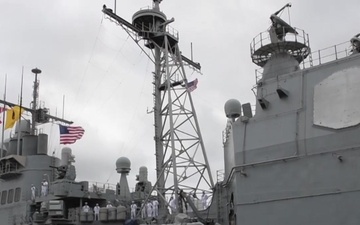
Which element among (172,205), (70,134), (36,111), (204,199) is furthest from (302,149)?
(36,111)

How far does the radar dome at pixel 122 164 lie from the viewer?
2667cm

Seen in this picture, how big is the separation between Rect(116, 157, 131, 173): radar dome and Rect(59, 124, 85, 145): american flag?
2503 mm

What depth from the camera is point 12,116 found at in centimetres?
2719

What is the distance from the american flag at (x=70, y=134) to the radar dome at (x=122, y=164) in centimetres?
250

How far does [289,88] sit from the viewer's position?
15.5 m

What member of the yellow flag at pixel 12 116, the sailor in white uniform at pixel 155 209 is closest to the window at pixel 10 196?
the yellow flag at pixel 12 116

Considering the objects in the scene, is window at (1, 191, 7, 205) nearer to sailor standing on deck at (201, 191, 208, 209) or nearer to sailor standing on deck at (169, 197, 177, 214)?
sailor standing on deck at (169, 197, 177, 214)

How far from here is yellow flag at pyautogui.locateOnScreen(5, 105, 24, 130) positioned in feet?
88.3

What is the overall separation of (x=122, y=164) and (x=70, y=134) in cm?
320

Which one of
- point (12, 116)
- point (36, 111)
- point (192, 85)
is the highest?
point (192, 85)

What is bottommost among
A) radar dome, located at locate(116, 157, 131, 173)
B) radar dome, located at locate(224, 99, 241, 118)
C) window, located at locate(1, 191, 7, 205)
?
window, located at locate(1, 191, 7, 205)

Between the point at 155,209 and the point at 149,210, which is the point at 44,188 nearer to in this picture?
the point at 149,210

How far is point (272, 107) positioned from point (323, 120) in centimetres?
190

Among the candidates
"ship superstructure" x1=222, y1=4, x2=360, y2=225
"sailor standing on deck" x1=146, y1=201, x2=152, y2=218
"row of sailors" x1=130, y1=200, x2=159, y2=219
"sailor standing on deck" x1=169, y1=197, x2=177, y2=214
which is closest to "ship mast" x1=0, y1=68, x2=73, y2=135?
"row of sailors" x1=130, y1=200, x2=159, y2=219
